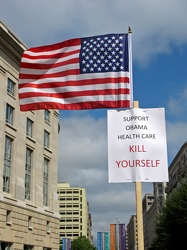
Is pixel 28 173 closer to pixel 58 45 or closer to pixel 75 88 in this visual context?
pixel 58 45

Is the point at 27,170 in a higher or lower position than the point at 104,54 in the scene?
higher

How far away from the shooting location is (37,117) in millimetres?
53062

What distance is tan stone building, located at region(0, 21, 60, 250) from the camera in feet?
143

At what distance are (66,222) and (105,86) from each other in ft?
596

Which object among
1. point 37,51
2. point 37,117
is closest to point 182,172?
point 37,117

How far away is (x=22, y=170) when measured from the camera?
4756 cm

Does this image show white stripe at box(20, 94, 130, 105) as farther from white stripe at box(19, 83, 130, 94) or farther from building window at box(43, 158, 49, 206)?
building window at box(43, 158, 49, 206)

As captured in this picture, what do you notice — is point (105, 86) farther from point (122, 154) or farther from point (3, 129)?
point (3, 129)

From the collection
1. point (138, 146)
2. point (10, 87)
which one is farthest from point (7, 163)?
point (138, 146)

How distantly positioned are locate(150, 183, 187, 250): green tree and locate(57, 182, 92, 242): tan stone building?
13400 cm

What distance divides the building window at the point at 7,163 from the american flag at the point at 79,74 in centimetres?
3149

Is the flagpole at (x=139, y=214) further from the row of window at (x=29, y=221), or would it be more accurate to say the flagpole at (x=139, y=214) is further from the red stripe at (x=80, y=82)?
the row of window at (x=29, y=221)

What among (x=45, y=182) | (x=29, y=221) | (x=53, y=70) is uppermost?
(x=45, y=182)

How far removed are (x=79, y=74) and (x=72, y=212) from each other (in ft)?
590
